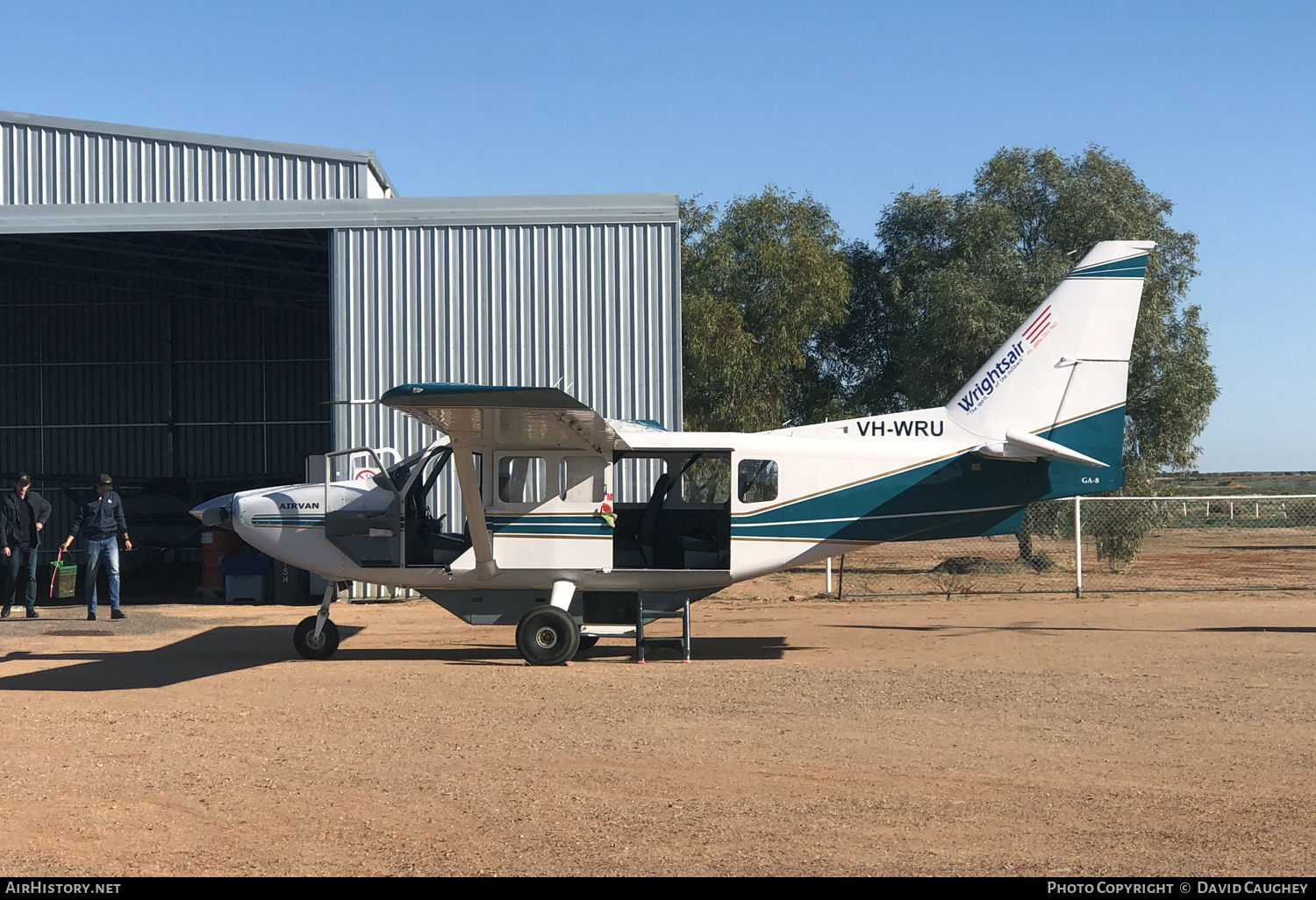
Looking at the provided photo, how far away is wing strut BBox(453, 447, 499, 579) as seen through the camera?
409 inches

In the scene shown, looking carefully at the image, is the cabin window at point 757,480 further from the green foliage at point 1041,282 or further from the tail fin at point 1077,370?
the green foliage at point 1041,282

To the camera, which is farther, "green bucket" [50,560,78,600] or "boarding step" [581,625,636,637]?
"green bucket" [50,560,78,600]

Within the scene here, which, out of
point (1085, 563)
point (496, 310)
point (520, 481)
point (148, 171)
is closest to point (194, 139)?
point (148, 171)

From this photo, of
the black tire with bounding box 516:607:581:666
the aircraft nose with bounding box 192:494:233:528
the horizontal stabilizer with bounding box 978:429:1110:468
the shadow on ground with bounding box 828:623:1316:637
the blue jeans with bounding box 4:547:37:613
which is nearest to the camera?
the black tire with bounding box 516:607:581:666

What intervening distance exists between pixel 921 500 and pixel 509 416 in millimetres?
4090

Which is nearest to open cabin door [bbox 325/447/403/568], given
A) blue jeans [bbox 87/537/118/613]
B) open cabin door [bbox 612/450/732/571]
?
open cabin door [bbox 612/450/732/571]

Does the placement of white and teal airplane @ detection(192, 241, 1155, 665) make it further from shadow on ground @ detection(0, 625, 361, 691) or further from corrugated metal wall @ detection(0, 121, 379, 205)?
corrugated metal wall @ detection(0, 121, 379, 205)

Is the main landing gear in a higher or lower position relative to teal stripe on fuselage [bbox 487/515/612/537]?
lower

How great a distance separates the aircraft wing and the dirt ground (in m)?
2.15

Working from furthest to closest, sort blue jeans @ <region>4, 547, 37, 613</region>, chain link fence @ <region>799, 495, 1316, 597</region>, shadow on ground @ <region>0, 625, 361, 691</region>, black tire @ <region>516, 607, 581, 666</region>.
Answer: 1. chain link fence @ <region>799, 495, 1316, 597</region>
2. blue jeans @ <region>4, 547, 37, 613</region>
3. black tire @ <region>516, 607, 581, 666</region>
4. shadow on ground @ <region>0, 625, 361, 691</region>

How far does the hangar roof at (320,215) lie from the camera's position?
1712cm

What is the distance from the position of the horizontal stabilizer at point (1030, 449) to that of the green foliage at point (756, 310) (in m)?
16.0

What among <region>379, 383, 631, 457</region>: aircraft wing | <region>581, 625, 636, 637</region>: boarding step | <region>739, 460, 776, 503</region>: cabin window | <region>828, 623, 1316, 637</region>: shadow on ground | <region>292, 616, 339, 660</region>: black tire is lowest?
<region>828, 623, 1316, 637</region>: shadow on ground

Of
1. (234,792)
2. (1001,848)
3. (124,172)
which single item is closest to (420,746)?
(234,792)
